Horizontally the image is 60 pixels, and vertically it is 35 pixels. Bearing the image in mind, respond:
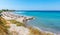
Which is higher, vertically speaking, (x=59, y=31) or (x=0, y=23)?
(x=0, y=23)

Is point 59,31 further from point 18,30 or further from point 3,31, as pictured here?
point 3,31

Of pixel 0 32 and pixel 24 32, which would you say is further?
pixel 24 32

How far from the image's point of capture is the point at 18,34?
5289 mm

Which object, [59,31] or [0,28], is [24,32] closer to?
[0,28]

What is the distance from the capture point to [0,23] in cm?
573

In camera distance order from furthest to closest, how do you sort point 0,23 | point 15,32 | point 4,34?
1. point 0,23
2. point 15,32
3. point 4,34

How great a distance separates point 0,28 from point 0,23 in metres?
0.50

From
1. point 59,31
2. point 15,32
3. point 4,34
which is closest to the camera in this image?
point 4,34

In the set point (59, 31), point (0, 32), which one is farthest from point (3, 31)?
point (59, 31)

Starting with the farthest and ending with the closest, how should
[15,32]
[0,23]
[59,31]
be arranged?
1. [59,31]
2. [0,23]
3. [15,32]

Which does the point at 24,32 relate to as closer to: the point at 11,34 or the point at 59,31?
the point at 11,34

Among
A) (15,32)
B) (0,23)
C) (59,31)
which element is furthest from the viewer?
(59,31)

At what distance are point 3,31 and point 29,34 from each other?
0.75 m

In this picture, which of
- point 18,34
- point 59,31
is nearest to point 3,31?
point 18,34
